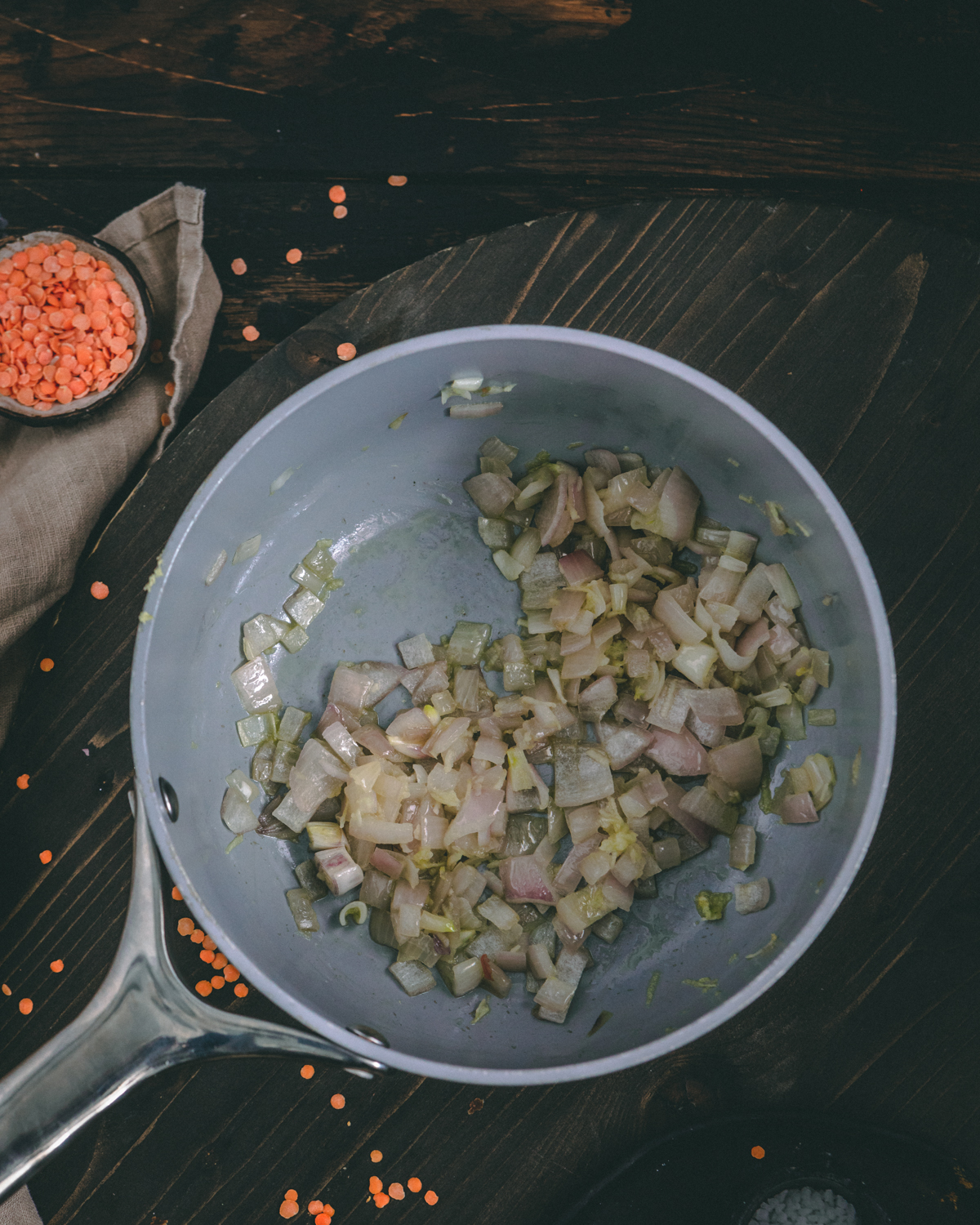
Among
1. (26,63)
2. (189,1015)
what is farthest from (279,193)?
(189,1015)

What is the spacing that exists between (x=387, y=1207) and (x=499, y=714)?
0.69 m

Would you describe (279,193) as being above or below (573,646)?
above

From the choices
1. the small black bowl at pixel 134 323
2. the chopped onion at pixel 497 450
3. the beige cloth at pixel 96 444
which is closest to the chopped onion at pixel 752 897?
the chopped onion at pixel 497 450

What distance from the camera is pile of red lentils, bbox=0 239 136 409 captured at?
48.3 inches

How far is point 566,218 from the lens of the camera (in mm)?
1104

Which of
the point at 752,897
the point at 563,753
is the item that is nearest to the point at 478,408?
the point at 563,753

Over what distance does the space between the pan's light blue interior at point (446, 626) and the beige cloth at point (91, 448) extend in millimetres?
259

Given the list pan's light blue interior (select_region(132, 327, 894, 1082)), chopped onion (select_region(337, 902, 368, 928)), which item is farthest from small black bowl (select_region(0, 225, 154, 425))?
chopped onion (select_region(337, 902, 368, 928))

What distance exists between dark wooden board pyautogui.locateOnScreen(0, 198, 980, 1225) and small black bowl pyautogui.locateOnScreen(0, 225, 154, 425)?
0.19 m

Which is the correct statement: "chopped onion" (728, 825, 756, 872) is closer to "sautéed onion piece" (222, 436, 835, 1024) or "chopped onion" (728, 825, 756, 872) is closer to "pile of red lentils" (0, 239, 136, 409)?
"sautéed onion piece" (222, 436, 835, 1024)

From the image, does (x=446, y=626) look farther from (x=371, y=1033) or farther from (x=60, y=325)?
(x=60, y=325)

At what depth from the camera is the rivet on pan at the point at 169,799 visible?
38.5 inches

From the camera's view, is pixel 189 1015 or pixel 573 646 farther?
pixel 573 646

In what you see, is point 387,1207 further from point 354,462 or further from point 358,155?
point 358,155
